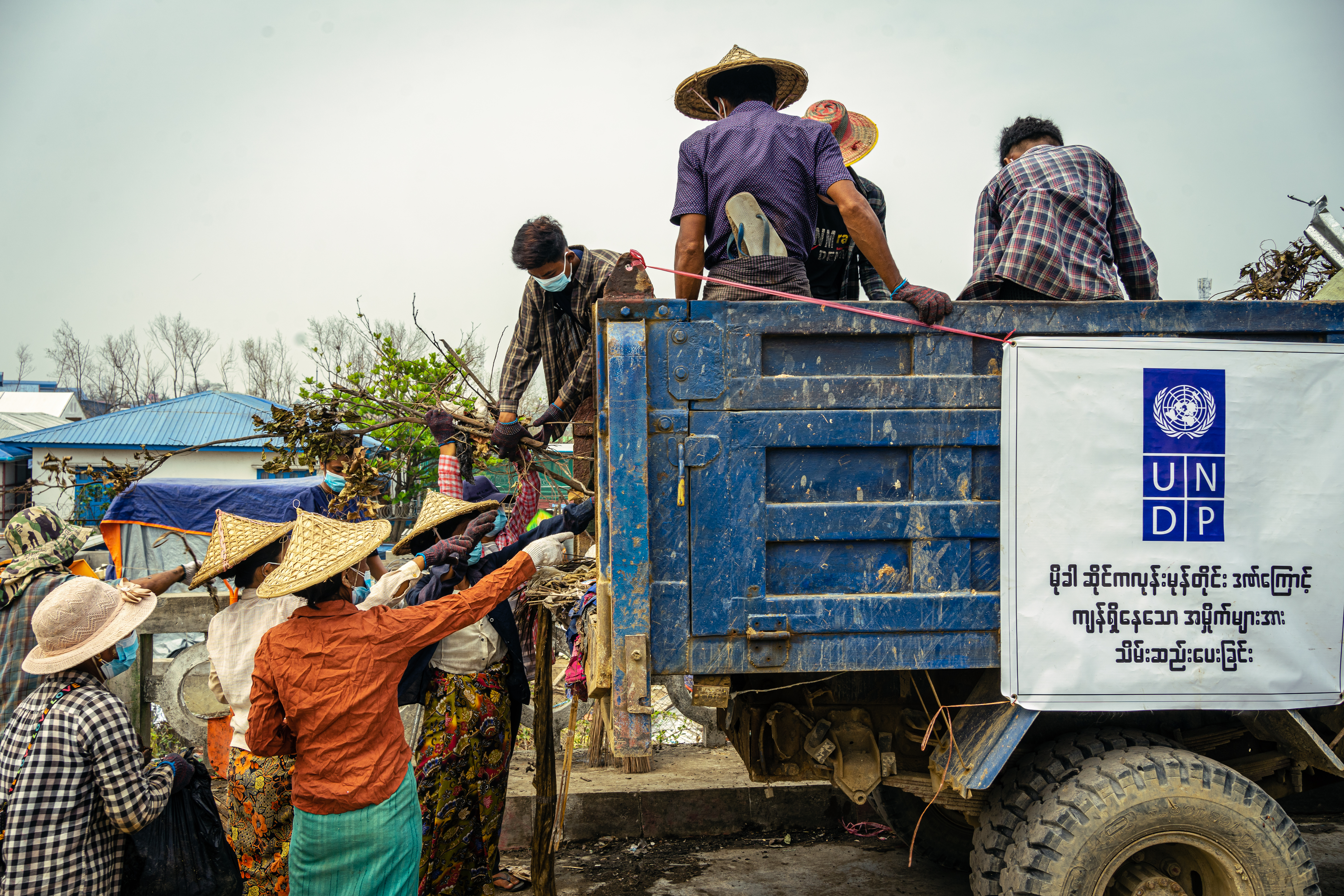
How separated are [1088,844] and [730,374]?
184 cm

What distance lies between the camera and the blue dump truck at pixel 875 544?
2492mm

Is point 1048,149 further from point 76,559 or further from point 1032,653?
point 76,559

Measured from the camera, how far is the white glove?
10.7 feet

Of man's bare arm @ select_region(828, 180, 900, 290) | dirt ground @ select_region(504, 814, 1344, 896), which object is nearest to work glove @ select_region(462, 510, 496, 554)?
dirt ground @ select_region(504, 814, 1344, 896)

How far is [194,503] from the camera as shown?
11.0m

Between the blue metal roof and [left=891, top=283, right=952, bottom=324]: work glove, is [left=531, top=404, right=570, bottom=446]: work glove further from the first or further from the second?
the blue metal roof

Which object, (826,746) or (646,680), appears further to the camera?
(826,746)

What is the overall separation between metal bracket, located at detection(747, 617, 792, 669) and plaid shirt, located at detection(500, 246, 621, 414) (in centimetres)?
190

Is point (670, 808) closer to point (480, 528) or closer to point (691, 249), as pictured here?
point (480, 528)

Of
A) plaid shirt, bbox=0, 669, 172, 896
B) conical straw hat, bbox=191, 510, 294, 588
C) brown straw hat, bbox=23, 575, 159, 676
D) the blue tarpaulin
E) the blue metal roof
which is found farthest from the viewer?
the blue metal roof

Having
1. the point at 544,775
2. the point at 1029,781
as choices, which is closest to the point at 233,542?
the point at 544,775

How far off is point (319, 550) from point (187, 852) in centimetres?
123

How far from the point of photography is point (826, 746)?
2949 mm

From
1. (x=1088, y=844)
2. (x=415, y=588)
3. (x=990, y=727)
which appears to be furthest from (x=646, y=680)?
(x=415, y=588)
